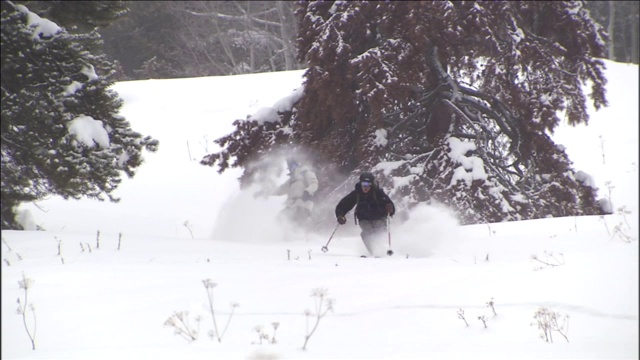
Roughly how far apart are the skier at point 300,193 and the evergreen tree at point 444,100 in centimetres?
42

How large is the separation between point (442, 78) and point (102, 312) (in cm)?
896

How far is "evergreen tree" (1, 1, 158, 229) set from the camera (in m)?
8.41

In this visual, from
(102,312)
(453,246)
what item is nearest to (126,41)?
(453,246)

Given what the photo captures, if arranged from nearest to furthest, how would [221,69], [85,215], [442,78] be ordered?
1. [442,78]
2. [85,215]
3. [221,69]

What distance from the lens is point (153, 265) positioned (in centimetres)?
742

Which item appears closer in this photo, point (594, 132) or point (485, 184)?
point (485, 184)

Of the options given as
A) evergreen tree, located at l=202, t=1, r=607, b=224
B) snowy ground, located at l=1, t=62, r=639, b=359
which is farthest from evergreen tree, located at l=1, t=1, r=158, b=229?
evergreen tree, located at l=202, t=1, r=607, b=224

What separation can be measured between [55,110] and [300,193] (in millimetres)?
5496

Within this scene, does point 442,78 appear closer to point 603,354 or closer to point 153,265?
point 153,265

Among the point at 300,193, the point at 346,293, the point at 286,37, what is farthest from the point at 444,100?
the point at 286,37

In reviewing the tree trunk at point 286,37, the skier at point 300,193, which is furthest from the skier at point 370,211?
the tree trunk at point 286,37

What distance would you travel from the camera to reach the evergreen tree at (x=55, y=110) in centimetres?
841

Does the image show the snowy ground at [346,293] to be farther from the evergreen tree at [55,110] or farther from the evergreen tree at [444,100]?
the evergreen tree at [444,100]

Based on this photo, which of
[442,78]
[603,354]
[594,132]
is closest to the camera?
[603,354]
